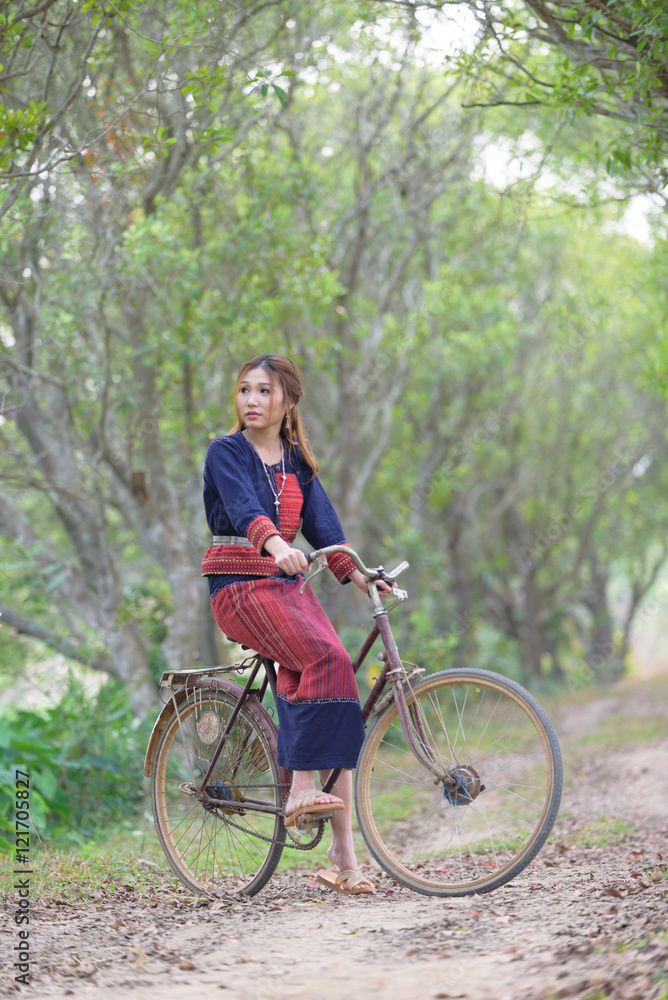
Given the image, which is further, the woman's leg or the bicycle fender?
the bicycle fender

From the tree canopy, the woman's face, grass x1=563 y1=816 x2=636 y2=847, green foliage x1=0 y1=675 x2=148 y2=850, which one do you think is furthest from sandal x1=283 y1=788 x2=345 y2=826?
the tree canopy

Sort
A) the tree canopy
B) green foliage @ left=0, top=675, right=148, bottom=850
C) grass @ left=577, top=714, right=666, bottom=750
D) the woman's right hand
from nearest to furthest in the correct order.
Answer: the woman's right hand < green foliage @ left=0, top=675, right=148, bottom=850 < the tree canopy < grass @ left=577, top=714, right=666, bottom=750

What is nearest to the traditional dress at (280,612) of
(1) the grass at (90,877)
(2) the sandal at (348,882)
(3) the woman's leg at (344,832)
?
(3) the woman's leg at (344,832)

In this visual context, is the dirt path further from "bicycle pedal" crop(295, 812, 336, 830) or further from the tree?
the tree

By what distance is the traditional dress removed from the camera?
343 centimetres

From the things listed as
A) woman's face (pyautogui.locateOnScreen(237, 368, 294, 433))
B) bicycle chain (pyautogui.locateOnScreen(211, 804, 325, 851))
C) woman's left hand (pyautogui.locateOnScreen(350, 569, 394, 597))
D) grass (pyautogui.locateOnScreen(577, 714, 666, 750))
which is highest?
woman's face (pyautogui.locateOnScreen(237, 368, 294, 433))

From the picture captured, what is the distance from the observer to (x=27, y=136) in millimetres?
4195

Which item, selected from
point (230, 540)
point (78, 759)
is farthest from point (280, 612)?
point (78, 759)

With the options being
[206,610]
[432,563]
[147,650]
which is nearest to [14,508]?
[147,650]

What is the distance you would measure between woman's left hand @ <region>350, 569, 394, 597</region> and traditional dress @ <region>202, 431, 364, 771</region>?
31mm

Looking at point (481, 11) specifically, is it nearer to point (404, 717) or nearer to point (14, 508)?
point (404, 717)

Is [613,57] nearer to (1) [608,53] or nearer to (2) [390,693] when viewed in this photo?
(1) [608,53]

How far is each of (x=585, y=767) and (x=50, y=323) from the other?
18.4ft

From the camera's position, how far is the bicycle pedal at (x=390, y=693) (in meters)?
3.49
